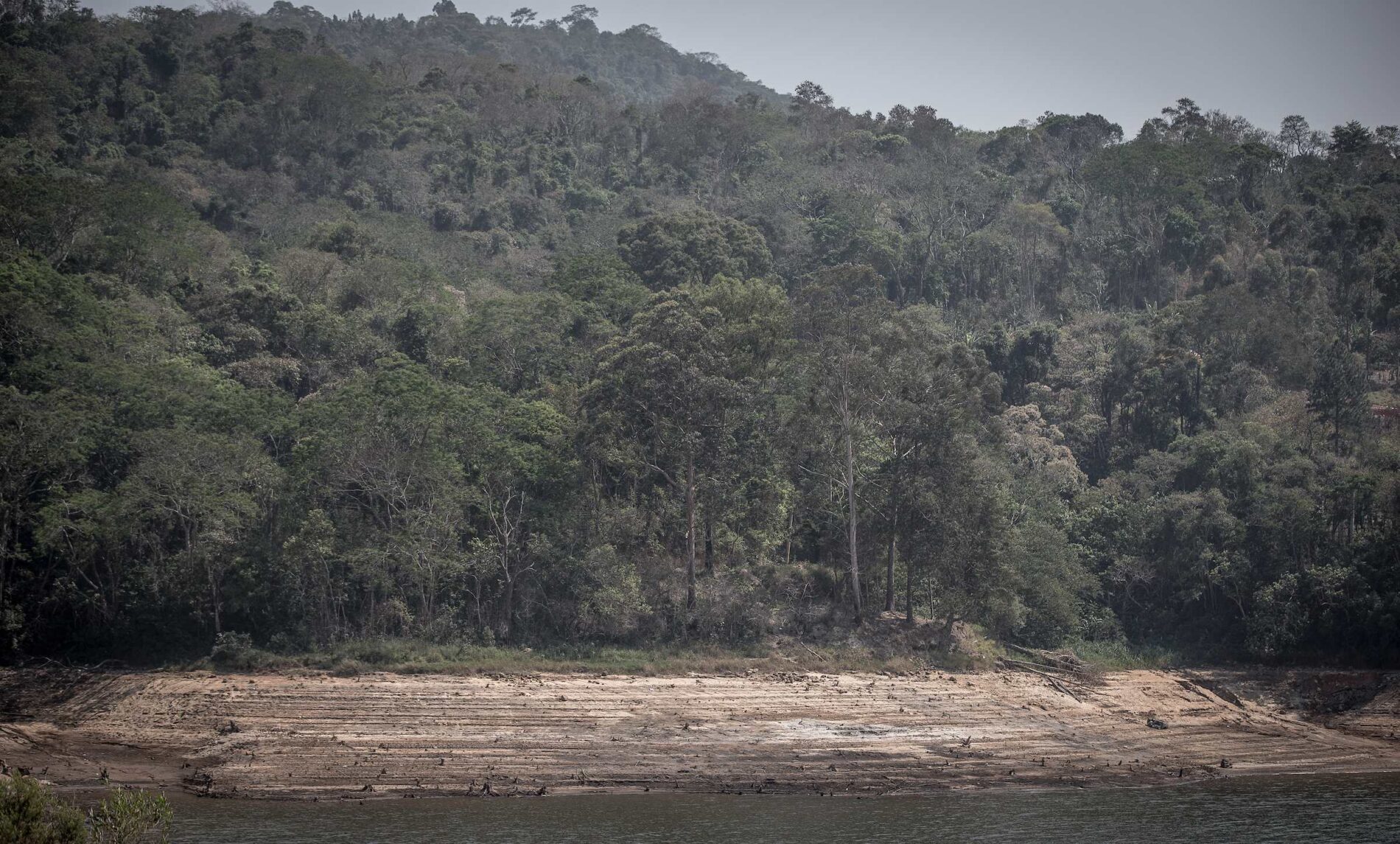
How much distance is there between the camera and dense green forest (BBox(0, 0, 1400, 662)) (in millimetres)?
35438

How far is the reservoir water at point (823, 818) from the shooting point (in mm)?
24328

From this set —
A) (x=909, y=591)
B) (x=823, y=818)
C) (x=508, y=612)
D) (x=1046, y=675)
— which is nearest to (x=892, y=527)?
(x=909, y=591)

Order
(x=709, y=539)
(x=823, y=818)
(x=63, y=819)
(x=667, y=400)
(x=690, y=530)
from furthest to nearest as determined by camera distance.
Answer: (x=709, y=539), (x=667, y=400), (x=690, y=530), (x=823, y=818), (x=63, y=819)

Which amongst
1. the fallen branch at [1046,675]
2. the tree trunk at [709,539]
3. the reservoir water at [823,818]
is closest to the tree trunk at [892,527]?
the fallen branch at [1046,675]

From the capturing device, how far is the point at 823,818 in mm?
26281

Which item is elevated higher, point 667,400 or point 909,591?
point 667,400

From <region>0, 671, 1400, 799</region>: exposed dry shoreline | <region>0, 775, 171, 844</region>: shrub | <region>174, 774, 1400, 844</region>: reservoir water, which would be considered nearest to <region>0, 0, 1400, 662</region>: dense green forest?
<region>0, 671, 1400, 799</region>: exposed dry shoreline

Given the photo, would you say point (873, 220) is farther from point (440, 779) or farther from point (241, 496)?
point (440, 779)

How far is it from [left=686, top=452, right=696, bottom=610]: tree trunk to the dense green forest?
0.48 feet

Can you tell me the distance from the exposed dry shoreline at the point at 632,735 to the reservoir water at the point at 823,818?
2.94 feet

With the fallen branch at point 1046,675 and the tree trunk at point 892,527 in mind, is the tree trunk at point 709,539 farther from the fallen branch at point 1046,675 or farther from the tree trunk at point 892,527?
the fallen branch at point 1046,675

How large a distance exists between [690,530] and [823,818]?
514 inches

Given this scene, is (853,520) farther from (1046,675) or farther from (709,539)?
(1046,675)

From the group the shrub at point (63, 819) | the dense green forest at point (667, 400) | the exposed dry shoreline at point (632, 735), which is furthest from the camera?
the dense green forest at point (667, 400)
